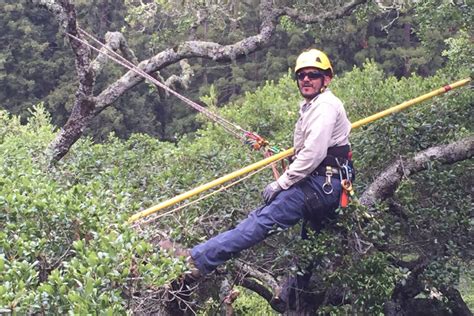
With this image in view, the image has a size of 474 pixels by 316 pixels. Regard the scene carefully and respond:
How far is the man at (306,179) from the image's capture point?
4.36 metres

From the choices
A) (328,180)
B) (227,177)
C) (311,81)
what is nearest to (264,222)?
(227,177)

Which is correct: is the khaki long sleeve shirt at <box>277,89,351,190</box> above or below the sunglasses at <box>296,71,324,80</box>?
below

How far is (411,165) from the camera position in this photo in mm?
5539

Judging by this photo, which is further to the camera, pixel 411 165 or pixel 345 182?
pixel 411 165

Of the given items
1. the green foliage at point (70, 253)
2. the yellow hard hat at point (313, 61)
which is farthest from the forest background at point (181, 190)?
the yellow hard hat at point (313, 61)

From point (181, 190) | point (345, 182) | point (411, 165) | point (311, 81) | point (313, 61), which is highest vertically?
point (313, 61)

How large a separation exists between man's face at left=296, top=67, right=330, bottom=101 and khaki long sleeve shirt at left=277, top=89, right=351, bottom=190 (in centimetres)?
7

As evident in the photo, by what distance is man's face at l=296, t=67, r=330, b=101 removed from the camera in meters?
4.67

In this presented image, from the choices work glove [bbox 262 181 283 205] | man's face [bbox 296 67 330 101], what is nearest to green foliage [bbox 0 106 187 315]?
work glove [bbox 262 181 283 205]

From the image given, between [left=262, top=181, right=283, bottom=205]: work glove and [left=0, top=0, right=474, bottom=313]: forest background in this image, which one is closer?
[left=0, top=0, right=474, bottom=313]: forest background

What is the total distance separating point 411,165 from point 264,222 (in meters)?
1.71

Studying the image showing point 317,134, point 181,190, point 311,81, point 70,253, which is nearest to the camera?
point 70,253

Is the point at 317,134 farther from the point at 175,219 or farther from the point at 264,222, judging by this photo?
the point at 175,219

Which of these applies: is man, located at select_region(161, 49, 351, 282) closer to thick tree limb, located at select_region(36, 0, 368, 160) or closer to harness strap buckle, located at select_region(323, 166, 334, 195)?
harness strap buckle, located at select_region(323, 166, 334, 195)
